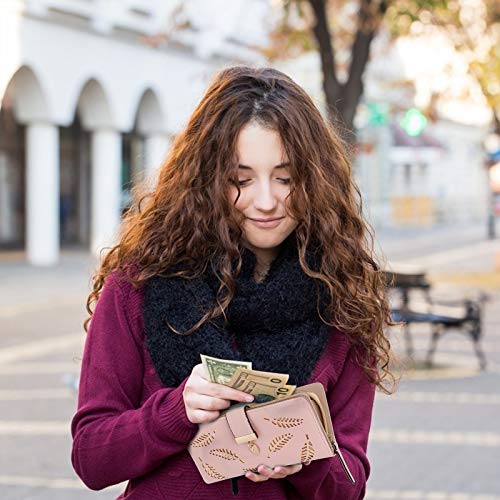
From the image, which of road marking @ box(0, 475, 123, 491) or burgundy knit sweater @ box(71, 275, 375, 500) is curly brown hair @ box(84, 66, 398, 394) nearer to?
burgundy knit sweater @ box(71, 275, 375, 500)

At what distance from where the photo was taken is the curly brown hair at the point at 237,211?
96.5 inches

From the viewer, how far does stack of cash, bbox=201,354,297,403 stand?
7.16 ft

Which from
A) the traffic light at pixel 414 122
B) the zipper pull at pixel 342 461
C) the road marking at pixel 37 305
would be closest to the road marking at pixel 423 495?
the zipper pull at pixel 342 461

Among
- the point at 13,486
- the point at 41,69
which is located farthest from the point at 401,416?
the point at 41,69

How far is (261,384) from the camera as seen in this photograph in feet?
7.25

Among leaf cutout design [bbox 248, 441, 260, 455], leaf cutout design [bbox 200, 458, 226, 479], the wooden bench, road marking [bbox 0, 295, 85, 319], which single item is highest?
leaf cutout design [bbox 248, 441, 260, 455]

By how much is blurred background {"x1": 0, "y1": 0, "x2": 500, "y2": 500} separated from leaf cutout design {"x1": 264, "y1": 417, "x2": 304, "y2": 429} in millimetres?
785

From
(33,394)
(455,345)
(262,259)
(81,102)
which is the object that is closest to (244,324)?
(262,259)

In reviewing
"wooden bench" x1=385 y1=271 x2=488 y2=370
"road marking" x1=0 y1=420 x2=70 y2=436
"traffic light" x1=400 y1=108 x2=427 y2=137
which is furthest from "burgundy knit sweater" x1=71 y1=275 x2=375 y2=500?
"traffic light" x1=400 y1=108 x2=427 y2=137

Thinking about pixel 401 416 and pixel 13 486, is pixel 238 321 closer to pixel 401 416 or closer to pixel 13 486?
pixel 13 486

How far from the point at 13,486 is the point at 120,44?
2285cm

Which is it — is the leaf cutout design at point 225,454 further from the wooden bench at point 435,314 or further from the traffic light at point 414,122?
the traffic light at point 414,122

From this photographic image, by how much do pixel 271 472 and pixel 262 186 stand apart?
1.80 feet

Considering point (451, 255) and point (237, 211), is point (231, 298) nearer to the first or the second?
point (237, 211)
